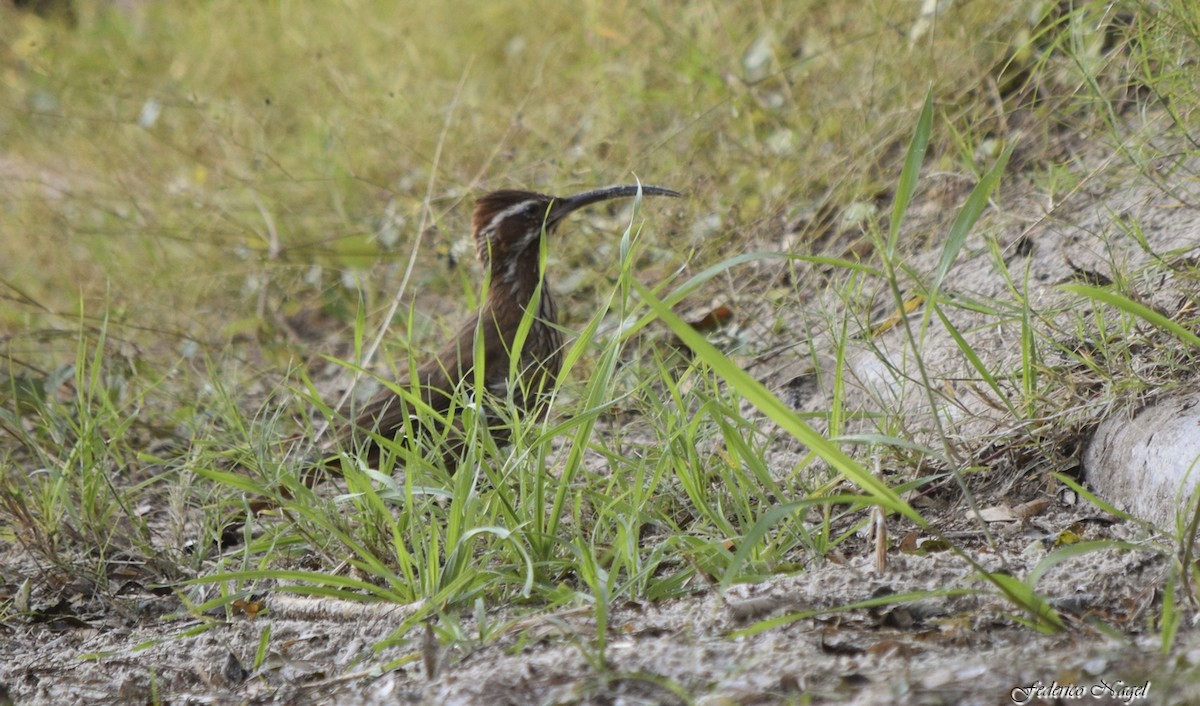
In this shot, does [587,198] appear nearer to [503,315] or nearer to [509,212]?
[509,212]

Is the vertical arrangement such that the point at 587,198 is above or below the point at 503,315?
above

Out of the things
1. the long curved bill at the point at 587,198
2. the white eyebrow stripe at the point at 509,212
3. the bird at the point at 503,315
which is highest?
the white eyebrow stripe at the point at 509,212

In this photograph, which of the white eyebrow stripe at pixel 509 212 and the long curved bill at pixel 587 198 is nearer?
the long curved bill at pixel 587 198

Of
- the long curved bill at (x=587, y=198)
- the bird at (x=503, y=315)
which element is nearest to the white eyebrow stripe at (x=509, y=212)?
the bird at (x=503, y=315)

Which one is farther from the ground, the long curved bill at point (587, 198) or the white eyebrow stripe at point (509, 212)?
the white eyebrow stripe at point (509, 212)

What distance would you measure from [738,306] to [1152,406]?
74.3 inches

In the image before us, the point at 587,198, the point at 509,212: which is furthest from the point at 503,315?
the point at 587,198

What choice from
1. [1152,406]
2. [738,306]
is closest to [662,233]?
[738,306]

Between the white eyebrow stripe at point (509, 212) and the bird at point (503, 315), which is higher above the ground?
the white eyebrow stripe at point (509, 212)

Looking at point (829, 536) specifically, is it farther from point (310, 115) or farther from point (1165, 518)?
point (310, 115)

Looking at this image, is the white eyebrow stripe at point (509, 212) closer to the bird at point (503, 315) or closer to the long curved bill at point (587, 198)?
the bird at point (503, 315)

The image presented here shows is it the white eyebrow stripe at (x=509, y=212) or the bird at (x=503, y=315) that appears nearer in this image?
the bird at (x=503, y=315)

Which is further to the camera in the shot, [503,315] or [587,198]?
[503,315]

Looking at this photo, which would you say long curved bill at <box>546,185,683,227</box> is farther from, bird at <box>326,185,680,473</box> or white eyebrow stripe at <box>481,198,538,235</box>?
white eyebrow stripe at <box>481,198,538,235</box>
